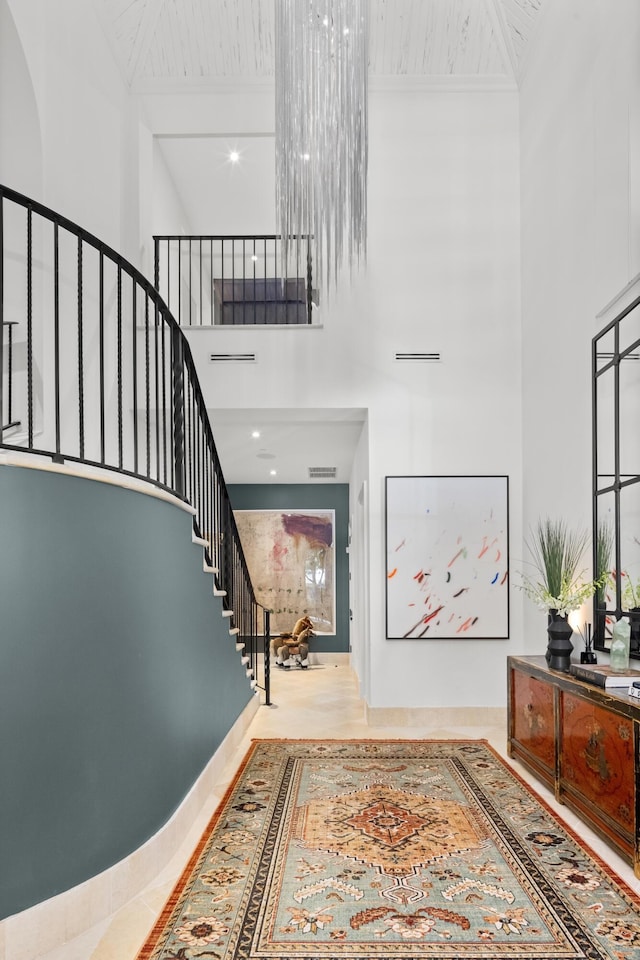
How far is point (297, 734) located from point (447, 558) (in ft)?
6.45

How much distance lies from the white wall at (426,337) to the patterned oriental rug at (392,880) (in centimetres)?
205

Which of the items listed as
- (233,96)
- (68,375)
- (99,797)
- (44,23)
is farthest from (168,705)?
(233,96)

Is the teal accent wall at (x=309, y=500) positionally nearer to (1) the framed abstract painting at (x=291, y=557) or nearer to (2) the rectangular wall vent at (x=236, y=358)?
(1) the framed abstract painting at (x=291, y=557)

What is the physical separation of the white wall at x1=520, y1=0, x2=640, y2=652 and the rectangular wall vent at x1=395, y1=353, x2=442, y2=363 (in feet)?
2.51

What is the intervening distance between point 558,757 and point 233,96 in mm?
6094

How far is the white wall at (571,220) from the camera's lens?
13.9 feet

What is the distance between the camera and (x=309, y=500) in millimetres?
11531

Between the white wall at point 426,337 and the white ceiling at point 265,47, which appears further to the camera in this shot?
the white wall at point 426,337

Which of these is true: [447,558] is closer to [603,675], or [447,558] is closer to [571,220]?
[603,675]

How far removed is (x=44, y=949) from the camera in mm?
2512

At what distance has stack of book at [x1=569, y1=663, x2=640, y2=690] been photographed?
11.7 ft

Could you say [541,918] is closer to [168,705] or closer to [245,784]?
[168,705]

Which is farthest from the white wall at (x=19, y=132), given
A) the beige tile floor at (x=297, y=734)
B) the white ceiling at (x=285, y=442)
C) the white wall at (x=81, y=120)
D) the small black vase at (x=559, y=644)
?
the small black vase at (x=559, y=644)

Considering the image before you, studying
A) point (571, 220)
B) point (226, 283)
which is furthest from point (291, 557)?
point (571, 220)
